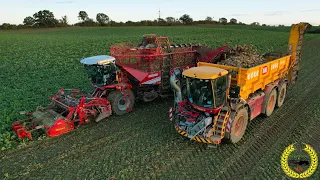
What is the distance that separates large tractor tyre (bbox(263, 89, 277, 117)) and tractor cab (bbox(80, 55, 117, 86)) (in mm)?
5415

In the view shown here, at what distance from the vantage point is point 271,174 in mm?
5891

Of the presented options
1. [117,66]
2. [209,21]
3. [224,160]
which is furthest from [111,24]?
[224,160]

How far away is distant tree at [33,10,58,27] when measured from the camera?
74.6m

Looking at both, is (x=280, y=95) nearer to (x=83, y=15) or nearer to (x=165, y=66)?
(x=165, y=66)

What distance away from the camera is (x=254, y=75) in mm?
7570

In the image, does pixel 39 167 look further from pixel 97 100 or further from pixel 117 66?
pixel 117 66

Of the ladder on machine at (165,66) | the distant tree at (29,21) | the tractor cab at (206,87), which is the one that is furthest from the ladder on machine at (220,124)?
the distant tree at (29,21)

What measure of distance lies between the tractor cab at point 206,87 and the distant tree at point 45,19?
7651 centimetres

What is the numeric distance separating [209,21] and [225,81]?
266 feet

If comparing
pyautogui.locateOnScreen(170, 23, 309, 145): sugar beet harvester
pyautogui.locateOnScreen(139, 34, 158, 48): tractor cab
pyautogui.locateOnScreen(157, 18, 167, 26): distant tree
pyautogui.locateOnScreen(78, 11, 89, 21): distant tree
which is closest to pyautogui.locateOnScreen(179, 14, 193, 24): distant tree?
pyautogui.locateOnScreen(157, 18, 167, 26): distant tree

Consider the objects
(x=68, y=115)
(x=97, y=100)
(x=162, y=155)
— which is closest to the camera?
(x=162, y=155)

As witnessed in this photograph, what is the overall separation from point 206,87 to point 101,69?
4277 mm

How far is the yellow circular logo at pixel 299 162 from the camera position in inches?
233

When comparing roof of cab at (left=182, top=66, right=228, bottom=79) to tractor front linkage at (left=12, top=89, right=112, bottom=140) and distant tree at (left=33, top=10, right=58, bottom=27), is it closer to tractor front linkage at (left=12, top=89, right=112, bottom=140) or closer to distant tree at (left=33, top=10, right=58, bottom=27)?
tractor front linkage at (left=12, top=89, right=112, bottom=140)
